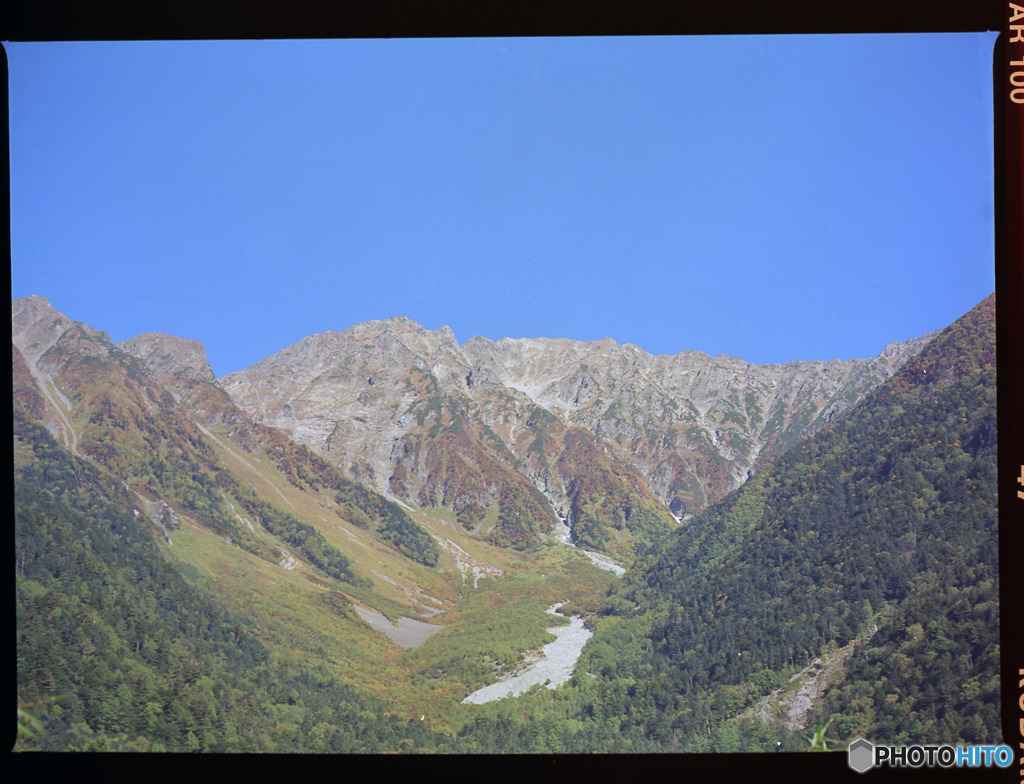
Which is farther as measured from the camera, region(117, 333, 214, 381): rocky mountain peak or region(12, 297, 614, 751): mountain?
region(117, 333, 214, 381): rocky mountain peak

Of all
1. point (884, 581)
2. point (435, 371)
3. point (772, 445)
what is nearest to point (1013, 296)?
point (884, 581)

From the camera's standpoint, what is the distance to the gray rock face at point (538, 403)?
173 ft

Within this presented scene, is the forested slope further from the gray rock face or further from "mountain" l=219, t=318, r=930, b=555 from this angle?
the gray rock face

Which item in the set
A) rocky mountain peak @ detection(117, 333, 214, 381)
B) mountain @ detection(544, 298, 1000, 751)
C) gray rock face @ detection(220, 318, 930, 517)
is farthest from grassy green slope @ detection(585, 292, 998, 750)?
rocky mountain peak @ detection(117, 333, 214, 381)

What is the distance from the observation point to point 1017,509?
15.4 ft

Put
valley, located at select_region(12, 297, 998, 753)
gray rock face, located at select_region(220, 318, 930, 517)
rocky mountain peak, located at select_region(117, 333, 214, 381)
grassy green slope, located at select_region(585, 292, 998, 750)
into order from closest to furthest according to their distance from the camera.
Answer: grassy green slope, located at select_region(585, 292, 998, 750), valley, located at select_region(12, 297, 998, 753), rocky mountain peak, located at select_region(117, 333, 214, 381), gray rock face, located at select_region(220, 318, 930, 517)

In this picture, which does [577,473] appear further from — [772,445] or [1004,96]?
[1004,96]

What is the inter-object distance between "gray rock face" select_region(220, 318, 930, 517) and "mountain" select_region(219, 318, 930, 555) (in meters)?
0.17

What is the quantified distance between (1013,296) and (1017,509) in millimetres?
1520

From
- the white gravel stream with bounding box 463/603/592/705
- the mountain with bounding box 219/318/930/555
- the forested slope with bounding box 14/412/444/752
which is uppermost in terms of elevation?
the mountain with bounding box 219/318/930/555

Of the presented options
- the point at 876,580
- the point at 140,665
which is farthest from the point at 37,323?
the point at 876,580

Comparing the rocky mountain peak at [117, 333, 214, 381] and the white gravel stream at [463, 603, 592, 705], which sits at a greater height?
the rocky mountain peak at [117, 333, 214, 381]

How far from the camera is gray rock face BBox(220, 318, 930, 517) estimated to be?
5275cm

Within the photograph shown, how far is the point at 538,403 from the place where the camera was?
7825cm
